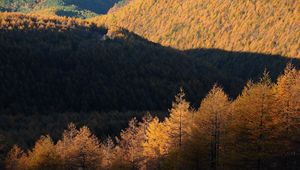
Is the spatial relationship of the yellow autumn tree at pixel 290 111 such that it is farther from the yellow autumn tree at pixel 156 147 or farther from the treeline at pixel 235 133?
the yellow autumn tree at pixel 156 147

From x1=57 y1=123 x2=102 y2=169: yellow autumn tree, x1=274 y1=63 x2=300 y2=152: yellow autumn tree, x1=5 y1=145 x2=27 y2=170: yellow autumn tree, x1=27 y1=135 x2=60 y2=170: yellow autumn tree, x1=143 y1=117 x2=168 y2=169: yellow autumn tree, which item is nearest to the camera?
x1=274 y1=63 x2=300 y2=152: yellow autumn tree

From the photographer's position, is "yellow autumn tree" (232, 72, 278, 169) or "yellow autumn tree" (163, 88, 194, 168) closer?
"yellow autumn tree" (232, 72, 278, 169)

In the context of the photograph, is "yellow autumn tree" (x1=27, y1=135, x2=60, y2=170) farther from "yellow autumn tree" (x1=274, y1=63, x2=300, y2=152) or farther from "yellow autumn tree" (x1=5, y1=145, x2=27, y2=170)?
"yellow autumn tree" (x1=274, y1=63, x2=300, y2=152)

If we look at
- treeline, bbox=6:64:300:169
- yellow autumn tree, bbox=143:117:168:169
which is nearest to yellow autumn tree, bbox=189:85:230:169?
treeline, bbox=6:64:300:169

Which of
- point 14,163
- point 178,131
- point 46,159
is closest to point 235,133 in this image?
point 178,131

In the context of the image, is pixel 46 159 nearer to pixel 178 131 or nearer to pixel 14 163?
pixel 14 163

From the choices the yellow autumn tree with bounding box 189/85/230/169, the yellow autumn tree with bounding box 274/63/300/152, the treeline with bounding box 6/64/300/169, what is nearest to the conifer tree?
the treeline with bounding box 6/64/300/169

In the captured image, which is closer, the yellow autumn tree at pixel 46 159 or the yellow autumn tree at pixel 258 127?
the yellow autumn tree at pixel 258 127

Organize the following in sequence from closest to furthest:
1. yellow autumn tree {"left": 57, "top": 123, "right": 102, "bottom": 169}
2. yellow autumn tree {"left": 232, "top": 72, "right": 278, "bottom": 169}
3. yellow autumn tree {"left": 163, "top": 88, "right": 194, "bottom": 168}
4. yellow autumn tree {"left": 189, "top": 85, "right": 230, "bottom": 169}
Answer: yellow autumn tree {"left": 232, "top": 72, "right": 278, "bottom": 169} → yellow autumn tree {"left": 189, "top": 85, "right": 230, "bottom": 169} → yellow autumn tree {"left": 163, "top": 88, "right": 194, "bottom": 168} → yellow autumn tree {"left": 57, "top": 123, "right": 102, "bottom": 169}

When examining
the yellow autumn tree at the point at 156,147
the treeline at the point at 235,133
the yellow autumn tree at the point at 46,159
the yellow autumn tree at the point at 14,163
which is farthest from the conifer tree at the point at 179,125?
the yellow autumn tree at the point at 14,163

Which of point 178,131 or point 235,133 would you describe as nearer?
point 235,133

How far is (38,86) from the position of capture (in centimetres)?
17812

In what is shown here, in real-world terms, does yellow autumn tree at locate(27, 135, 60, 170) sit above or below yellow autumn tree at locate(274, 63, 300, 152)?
below

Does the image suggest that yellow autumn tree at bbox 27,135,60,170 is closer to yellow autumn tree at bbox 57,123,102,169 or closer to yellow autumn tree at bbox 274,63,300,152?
yellow autumn tree at bbox 57,123,102,169
